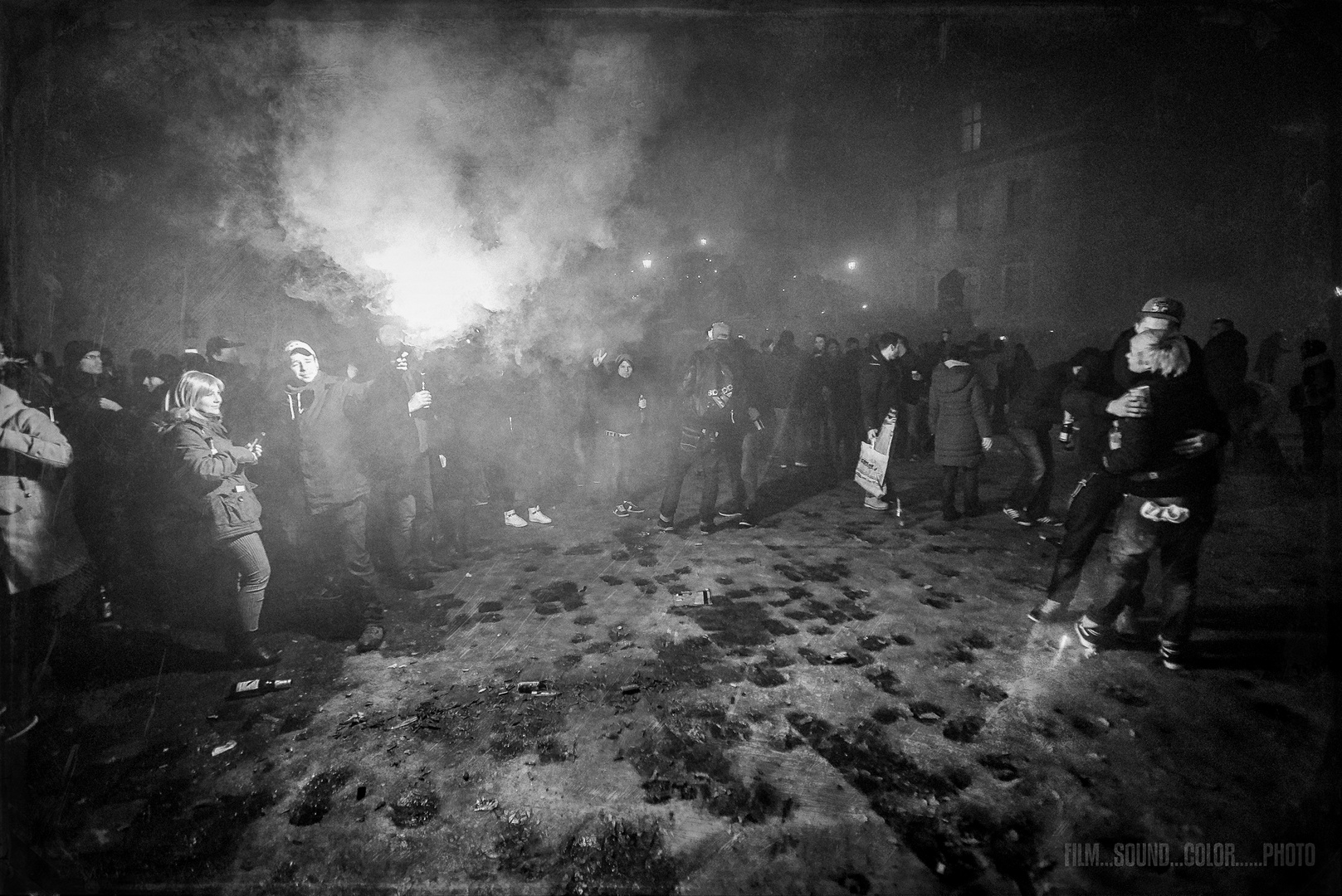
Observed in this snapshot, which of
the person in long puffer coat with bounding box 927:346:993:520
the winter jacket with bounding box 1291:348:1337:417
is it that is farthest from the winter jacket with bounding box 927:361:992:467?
the winter jacket with bounding box 1291:348:1337:417

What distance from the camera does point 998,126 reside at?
24859 mm

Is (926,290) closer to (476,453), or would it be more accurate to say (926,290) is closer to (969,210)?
(969,210)

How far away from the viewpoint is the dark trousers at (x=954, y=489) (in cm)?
670

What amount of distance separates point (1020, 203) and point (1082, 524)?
86.1ft

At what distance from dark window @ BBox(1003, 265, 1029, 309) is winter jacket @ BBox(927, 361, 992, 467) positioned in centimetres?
2230

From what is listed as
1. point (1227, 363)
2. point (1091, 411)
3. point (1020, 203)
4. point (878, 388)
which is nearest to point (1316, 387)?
point (1227, 363)

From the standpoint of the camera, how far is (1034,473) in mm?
6426

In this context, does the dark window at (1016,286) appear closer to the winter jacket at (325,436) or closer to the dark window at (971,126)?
the dark window at (971,126)

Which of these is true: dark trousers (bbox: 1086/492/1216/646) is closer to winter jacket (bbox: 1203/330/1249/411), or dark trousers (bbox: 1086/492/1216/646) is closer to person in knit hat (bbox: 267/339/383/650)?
person in knit hat (bbox: 267/339/383/650)

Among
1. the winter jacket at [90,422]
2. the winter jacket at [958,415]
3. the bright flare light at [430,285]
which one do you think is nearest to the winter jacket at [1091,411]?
the winter jacket at [958,415]

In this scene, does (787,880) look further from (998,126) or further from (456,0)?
(998,126)

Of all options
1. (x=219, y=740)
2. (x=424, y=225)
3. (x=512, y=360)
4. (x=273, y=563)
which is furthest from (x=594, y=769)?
(x=424, y=225)

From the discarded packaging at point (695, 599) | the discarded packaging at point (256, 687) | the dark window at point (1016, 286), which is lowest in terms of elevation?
the discarded packaging at point (695, 599)

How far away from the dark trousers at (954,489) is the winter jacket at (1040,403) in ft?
2.66
